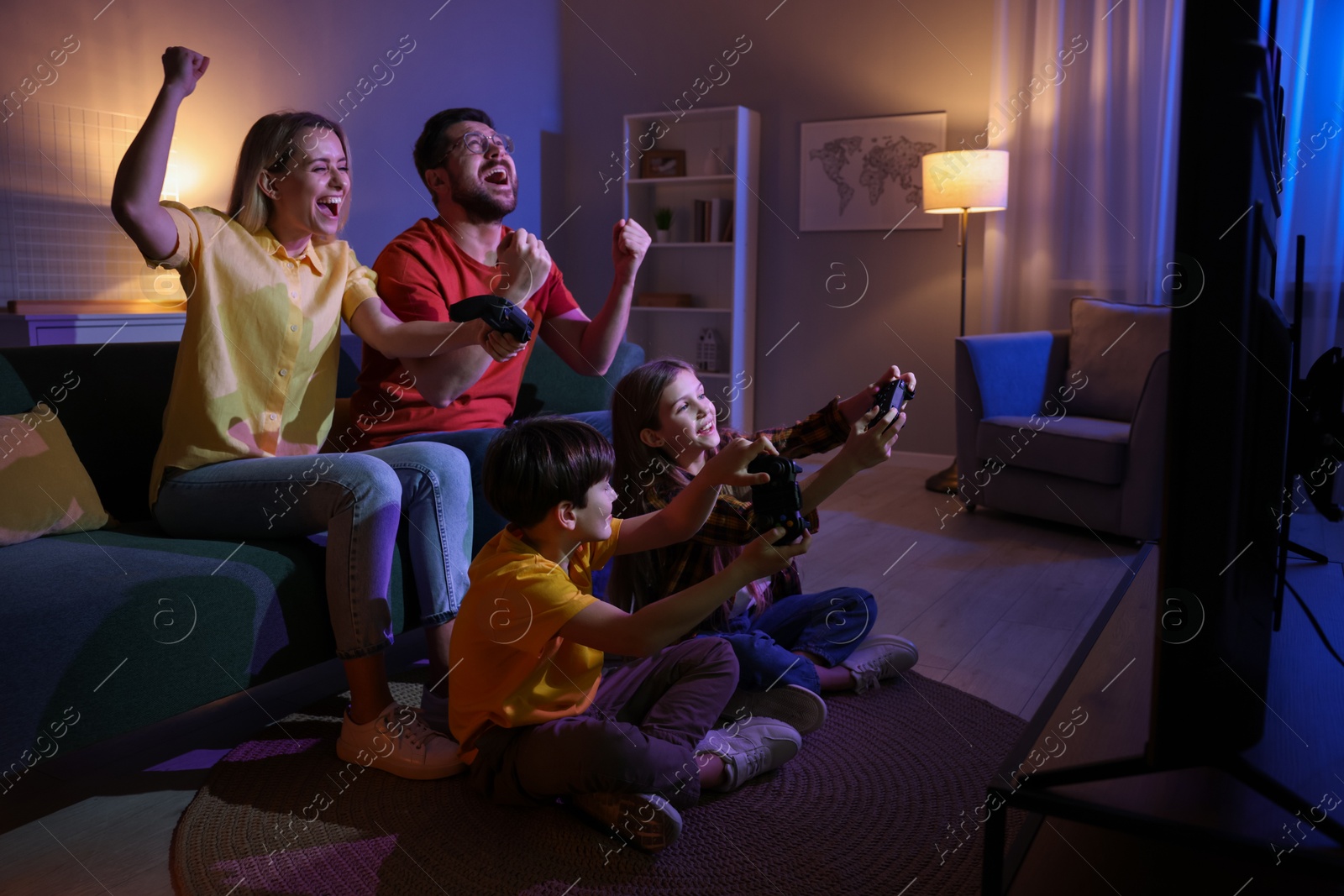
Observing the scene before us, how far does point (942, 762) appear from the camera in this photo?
64.0 inches

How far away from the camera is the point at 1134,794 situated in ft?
2.80

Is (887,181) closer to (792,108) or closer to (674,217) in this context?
(792,108)

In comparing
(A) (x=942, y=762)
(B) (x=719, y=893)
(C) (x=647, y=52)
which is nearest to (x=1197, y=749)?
(B) (x=719, y=893)

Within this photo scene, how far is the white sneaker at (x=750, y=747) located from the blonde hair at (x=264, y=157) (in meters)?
1.22

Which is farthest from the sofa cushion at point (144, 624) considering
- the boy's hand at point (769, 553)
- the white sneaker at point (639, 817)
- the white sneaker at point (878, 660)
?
the white sneaker at point (878, 660)

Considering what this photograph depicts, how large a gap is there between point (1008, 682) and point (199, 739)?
1555mm

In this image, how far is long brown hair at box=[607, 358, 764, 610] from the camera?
1.76 metres

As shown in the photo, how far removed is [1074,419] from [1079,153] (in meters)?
1.35

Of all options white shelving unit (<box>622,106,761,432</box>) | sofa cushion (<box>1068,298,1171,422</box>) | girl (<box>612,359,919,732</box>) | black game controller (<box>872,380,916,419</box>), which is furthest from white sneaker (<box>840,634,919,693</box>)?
white shelving unit (<box>622,106,761,432</box>)

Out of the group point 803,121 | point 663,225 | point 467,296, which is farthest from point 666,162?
point 467,296

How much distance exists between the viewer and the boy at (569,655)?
1.31 metres

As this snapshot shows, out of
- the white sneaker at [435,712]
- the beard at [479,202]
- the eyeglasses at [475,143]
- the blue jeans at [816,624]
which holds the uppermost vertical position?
the eyeglasses at [475,143]

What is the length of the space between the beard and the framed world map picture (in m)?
2.79

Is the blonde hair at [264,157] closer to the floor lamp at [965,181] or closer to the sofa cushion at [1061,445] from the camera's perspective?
the sofa cushion at [1061,445]
